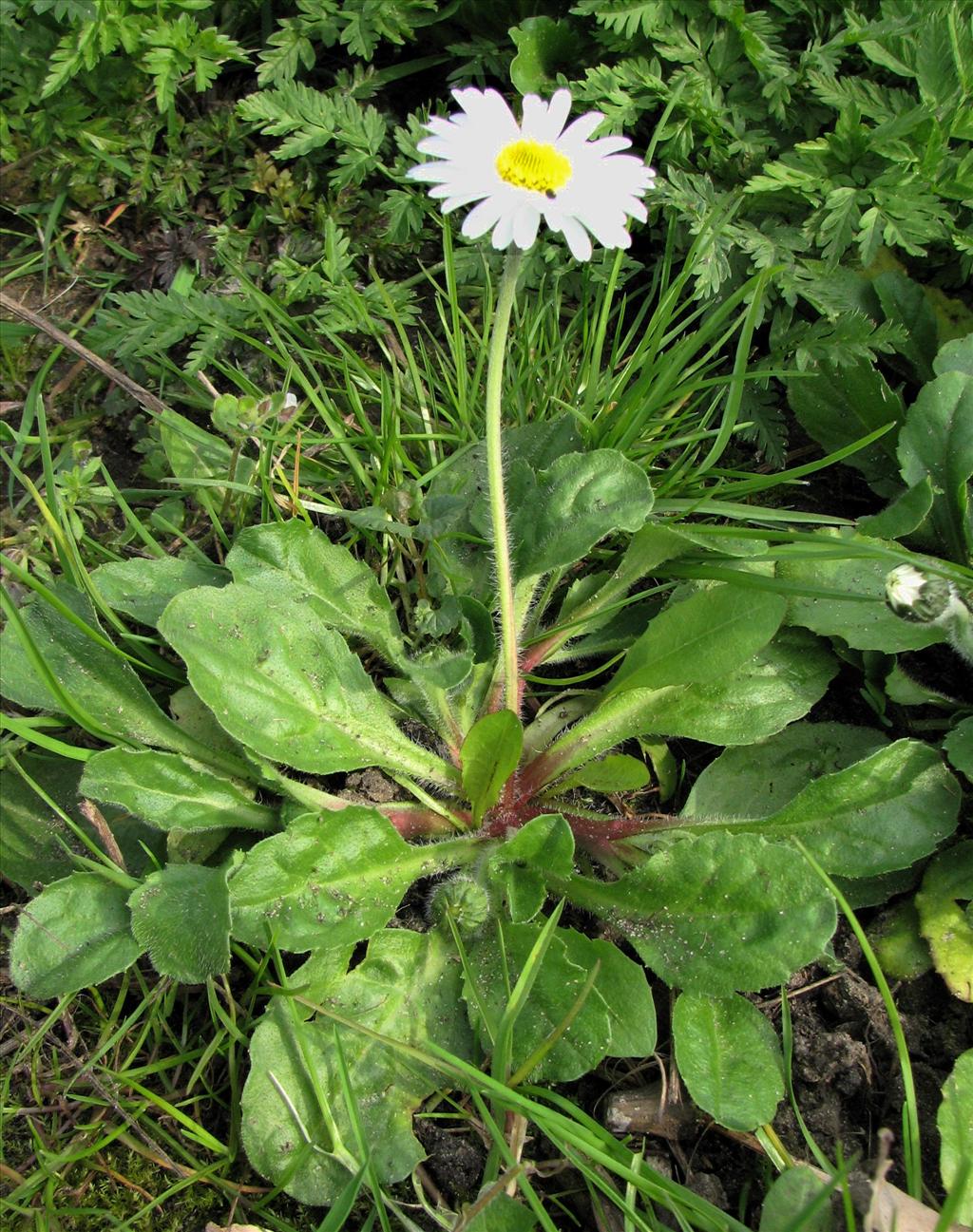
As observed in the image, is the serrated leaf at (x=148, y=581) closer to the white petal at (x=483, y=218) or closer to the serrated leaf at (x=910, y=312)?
the white petal at (x=483, y=218)

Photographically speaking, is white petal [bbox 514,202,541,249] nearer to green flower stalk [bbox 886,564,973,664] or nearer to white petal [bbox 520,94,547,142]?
white petal [bbox 520,94,547,142]

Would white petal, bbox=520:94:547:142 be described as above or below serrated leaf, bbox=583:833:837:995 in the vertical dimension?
above

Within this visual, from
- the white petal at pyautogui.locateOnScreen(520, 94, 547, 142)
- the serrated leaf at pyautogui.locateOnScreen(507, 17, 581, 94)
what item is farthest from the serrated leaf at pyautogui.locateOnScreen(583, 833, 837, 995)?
the serrated leaf at pyautogui.locateOnScreen(507, 17, 581, 94)

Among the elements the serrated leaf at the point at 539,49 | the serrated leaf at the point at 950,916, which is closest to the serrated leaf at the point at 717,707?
the serrated leaf at the point at 950,916

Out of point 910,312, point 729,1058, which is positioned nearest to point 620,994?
point 729,1058

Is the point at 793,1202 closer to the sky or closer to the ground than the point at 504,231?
closer to the ground

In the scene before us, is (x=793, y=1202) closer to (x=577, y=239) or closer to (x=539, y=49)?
(x=577, y=239)

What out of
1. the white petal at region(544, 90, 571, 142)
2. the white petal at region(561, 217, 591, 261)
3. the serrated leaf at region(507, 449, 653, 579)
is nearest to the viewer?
the white petal at region(561, 217, 591, 261)

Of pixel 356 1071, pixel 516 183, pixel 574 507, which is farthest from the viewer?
pixel 574 507
